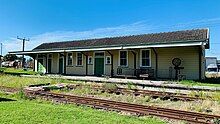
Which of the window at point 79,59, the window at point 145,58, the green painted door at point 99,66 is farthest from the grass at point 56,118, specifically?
the window at point 79,59

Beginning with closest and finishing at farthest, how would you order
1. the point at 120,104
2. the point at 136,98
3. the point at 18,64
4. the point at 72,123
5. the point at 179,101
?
the point at 72,123 < the point at 120,104 < the point at 179,101 < the point at 136,98 < the point at 18,64

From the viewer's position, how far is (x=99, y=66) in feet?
79.6

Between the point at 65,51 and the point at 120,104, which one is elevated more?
the point at 65,51

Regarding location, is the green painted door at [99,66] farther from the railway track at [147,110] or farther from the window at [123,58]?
the railway track at [147,110]

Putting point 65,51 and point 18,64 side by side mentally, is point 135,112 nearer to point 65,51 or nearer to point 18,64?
point 65,51

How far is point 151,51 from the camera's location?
20734 mm

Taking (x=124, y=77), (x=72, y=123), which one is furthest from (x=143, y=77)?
(x=72, y=123)

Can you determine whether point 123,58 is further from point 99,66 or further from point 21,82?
point 21,82

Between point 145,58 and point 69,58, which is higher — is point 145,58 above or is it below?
below

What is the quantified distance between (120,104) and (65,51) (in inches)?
658

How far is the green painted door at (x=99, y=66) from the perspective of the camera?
24.0m

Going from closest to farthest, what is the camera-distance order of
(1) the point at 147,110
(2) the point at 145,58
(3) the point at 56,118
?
(3) the point at 56,118
(1) the point at 147,110
(2) the point at 145,58

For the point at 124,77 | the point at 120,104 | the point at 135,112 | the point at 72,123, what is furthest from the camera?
the point at 124,77

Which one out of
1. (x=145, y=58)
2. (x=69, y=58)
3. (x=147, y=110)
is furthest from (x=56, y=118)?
(x=69, y=58)
